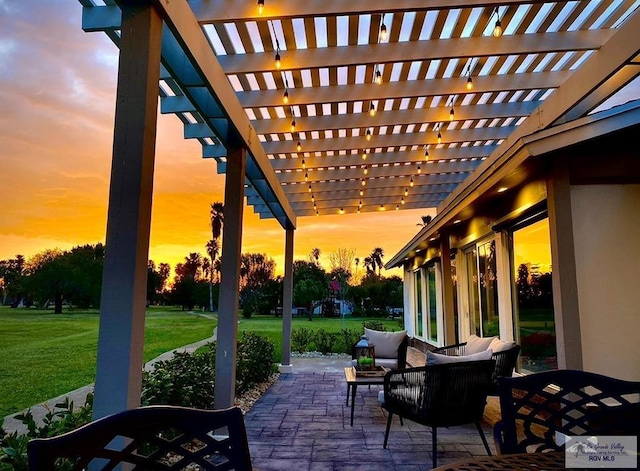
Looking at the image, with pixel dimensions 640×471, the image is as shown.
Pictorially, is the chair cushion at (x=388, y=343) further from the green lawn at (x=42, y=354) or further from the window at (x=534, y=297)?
the green lawn at (x=42, y=354)

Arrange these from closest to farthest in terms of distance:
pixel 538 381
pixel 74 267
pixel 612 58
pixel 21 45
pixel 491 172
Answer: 1. pixel 538 381
2. pixel 21 45
3. pixel 74 267
4. pixel 612 58
5. pixel 491 172

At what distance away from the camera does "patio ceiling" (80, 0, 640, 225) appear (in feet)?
11.5

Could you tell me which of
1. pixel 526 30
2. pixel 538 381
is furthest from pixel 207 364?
pixel 526 30

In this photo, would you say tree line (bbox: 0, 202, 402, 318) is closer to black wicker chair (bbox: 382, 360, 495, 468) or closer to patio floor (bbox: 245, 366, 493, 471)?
patio floor (bbox: 245, 366, 493, 471)

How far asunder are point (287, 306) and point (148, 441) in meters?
7.37

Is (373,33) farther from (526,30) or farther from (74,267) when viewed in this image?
(74,267)

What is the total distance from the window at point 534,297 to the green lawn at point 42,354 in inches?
183

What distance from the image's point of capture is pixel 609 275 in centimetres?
414

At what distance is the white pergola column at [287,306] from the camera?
8.40 meters

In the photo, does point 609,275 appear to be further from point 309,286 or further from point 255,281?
point 255,281

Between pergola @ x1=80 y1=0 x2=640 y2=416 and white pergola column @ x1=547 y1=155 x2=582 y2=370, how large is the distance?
1.00 meters

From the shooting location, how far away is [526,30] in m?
4.07

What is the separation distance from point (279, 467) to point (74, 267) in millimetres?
2289

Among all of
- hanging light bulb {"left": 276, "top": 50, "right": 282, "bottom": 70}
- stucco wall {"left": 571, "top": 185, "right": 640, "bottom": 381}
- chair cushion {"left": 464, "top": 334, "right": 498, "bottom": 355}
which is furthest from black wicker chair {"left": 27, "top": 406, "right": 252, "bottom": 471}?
chair cushion {"left": 464, "top": 334, "right": 498, "bottom": 355}
